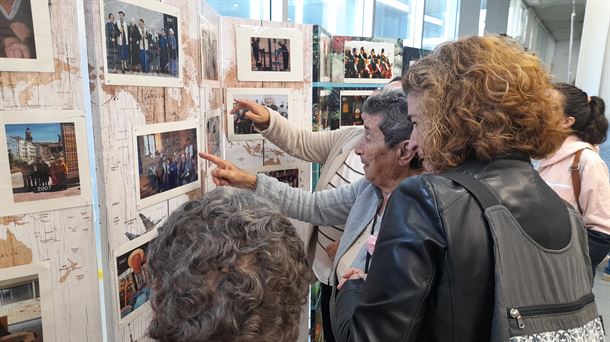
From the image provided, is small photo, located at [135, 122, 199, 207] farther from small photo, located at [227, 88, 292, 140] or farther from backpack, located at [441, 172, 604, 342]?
backpack, located at [441, 172, 604, 342]

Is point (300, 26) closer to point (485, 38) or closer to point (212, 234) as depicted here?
point (485, 38)

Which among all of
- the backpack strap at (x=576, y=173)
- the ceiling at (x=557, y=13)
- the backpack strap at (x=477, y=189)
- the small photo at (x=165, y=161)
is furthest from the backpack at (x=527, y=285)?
the ceiling at (x=557, y=13)

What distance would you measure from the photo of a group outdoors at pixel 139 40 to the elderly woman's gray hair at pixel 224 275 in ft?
1.67

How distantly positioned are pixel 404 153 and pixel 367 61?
105cm

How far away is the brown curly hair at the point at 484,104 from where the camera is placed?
84 cm

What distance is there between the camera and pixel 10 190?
0.86 metres

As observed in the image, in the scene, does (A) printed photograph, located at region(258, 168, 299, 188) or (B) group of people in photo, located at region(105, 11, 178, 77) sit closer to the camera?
(B) group of people in photo, located at region(105, 11, 178, 77)

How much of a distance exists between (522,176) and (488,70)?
9.0 inches

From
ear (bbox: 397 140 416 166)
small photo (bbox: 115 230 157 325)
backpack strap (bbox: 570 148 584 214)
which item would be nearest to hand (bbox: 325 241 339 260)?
ear (bbox: 397 140 416 166)

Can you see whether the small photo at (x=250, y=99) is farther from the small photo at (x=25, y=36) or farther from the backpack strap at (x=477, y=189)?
the backpack strap at (x=477, y=189)

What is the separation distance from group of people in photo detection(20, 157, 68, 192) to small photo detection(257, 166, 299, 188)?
1.11 m

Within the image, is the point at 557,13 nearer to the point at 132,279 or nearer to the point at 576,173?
the point at 576,173

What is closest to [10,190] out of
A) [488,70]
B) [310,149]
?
[488,70]

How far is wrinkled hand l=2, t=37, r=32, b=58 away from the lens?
0.80 metres
